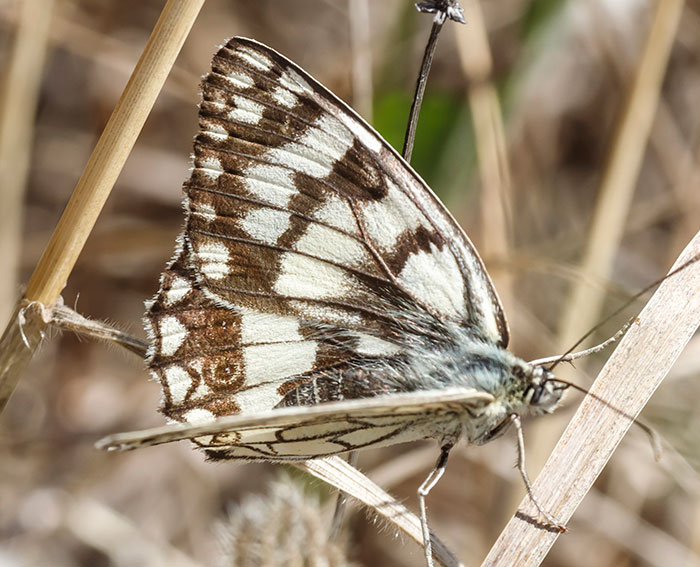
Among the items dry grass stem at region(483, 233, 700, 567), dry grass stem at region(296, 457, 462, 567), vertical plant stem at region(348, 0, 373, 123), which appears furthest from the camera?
vertical plant stem at region(348, 0, 373, 123)

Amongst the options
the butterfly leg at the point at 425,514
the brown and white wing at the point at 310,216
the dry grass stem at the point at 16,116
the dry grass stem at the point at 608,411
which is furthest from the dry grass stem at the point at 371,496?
the dry grass stem at the point at 16,116

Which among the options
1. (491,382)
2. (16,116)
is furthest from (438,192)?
(16,116)

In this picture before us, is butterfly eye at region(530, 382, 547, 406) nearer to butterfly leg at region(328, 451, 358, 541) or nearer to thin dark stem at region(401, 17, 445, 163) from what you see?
butterfly leg at region(328, 451, 358, 541)

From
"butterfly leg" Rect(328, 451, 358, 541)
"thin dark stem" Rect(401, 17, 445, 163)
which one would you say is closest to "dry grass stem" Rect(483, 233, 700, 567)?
"butterfly leg" Rect(328, 451, 358, 541)

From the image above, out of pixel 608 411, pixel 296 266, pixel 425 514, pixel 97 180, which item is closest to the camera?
pixel 97 180

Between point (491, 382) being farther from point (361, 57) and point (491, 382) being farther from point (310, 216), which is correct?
point (361, 57)

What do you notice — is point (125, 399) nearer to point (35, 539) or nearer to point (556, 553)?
point (35, 539)
